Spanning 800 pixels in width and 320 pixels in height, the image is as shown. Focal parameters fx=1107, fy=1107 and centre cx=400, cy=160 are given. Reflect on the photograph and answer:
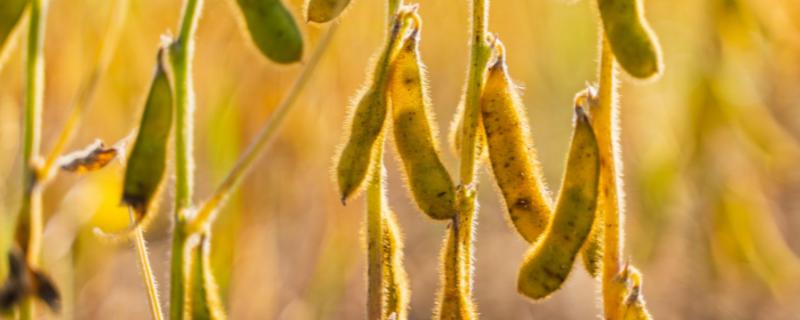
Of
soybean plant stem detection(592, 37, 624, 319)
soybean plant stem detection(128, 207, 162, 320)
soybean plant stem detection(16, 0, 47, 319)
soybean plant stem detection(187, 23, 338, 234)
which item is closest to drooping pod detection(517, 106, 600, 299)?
soybean plant stem detection(592, 37, 624, 319)

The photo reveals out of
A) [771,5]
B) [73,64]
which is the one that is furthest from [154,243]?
[771,5]

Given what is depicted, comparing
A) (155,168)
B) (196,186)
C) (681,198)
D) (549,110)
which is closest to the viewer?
(155,168)

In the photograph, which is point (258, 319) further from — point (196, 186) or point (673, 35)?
point (673, 35)

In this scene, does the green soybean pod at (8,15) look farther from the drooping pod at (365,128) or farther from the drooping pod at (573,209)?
the drooping pod at (573,209)

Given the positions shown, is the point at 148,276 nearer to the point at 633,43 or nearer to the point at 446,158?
the point at 633,43

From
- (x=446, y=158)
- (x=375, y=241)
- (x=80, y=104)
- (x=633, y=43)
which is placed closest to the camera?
(x=633, y=43)

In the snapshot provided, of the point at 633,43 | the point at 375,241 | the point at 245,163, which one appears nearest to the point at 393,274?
the point at 375,241

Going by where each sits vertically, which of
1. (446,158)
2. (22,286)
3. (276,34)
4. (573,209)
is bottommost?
(22,286)
